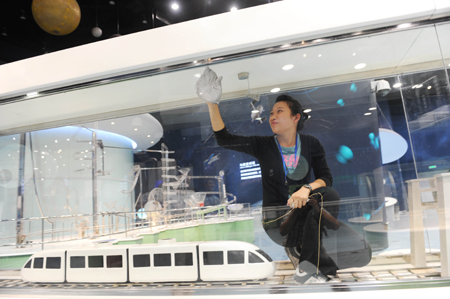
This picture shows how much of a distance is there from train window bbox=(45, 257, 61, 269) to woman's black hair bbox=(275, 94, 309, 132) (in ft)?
4.84

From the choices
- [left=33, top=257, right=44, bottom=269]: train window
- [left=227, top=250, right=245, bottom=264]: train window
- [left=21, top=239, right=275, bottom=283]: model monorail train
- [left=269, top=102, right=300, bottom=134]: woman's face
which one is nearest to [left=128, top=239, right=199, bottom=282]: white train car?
[left=21, top=239, right=275, bottom=283]: model monorail train

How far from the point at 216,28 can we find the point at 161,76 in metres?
0.39

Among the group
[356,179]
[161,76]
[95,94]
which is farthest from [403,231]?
[95,94]

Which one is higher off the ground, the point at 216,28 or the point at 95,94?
the point at 216,28

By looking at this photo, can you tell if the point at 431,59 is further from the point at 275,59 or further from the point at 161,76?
the point at 161,76

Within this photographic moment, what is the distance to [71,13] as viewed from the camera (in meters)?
1.83

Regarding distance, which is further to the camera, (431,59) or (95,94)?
(95,94)

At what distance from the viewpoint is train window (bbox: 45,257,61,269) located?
158cm

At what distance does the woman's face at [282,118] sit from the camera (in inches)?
56.8

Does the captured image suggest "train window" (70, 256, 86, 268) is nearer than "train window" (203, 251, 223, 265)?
No

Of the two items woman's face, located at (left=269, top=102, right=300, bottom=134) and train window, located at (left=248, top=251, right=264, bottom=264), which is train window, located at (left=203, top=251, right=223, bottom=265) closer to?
train window, located at (left=248, top=251, right=264, bottom=264)

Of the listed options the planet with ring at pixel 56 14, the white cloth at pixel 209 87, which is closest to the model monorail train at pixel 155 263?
the white cloth at pixel 209 87

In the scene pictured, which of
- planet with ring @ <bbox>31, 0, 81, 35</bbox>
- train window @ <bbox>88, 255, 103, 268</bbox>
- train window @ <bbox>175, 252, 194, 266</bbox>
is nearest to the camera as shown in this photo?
Answer: train window @ <bbox>175, 252, 194, 266</bbox>

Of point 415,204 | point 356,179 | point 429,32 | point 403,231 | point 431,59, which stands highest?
point 429,32
